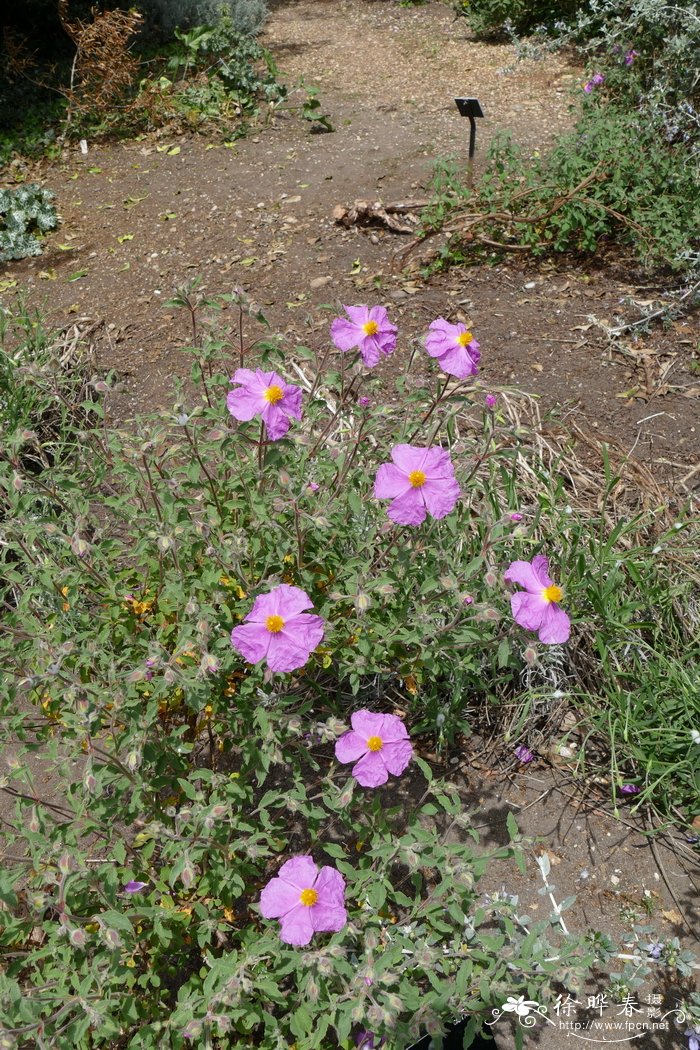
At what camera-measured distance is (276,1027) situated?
1486 mm

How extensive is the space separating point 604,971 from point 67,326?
3439 mm

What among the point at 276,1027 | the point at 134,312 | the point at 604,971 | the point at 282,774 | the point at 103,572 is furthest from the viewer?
the point at 134,312

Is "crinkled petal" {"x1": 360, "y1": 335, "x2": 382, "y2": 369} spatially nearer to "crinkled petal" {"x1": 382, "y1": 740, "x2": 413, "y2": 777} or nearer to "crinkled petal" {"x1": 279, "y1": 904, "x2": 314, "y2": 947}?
"crinkled petal" {"x1": 382, "y1": 740, "x2": 413, "y2": 777}

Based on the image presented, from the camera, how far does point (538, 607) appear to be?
5.14ft

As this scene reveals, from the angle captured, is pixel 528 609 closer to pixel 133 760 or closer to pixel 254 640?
pixel 254 640

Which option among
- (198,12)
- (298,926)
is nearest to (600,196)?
(298,926)

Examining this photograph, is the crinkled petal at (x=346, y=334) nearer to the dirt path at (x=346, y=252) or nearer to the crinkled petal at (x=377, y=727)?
the crinkled petal at (x=377, y=727)

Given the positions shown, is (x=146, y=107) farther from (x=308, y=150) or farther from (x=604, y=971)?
(x=604, y=971)

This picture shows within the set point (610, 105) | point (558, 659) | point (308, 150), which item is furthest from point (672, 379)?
point (308, 150)

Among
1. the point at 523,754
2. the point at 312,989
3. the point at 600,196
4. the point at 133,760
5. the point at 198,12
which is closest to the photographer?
the point at 312,989

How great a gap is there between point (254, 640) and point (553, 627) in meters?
0.60

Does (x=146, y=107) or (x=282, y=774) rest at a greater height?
(x=146, y=107)

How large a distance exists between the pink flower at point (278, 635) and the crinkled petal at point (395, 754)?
0.84 feet

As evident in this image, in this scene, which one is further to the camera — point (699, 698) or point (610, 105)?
point (610, 105)
